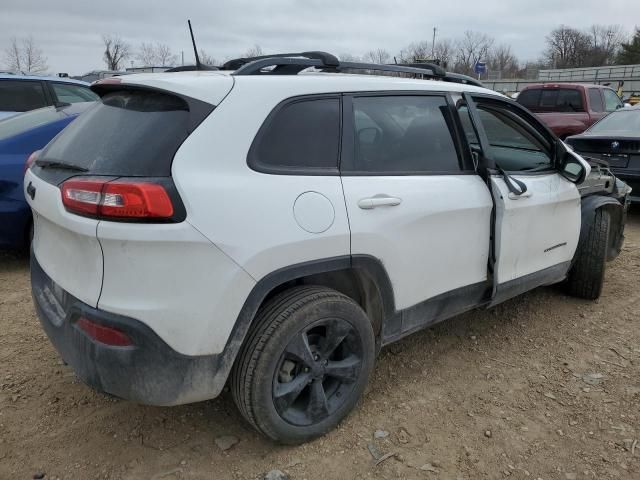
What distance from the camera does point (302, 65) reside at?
268 centimetres

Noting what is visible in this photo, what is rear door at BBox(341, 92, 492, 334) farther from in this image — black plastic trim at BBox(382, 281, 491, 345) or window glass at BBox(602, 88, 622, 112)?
window glass at BBox(602, 88, 622, 112)

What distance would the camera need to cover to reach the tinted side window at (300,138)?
2264 mm

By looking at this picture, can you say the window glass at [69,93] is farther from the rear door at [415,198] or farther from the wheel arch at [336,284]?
the wheel arch at [336,284]

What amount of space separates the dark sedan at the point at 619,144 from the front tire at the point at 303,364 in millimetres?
5388

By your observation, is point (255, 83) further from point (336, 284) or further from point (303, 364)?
point (303, 364)

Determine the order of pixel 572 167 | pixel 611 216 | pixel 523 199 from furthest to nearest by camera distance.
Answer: pixel 611 216
pixel 572 167
pixel 523 199

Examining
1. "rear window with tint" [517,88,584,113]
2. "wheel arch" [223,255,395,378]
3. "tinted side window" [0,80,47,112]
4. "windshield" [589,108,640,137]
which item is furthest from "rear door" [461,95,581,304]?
"rear window with tint" [517,88,584,113]

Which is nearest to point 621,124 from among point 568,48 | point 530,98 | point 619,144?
point 619,144

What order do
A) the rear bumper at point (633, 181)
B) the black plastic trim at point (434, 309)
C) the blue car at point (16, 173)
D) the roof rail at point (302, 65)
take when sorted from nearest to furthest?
the roof rail at point (302, 65), the black plastic trim at point (434, 309), the blue car at point (16, 173), the rear bumper at point (633, 181)

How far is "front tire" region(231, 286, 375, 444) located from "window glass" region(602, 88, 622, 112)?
10.4 metres

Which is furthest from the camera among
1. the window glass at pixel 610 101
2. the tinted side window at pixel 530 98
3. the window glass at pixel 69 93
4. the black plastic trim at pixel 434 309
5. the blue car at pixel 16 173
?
the tinted side window at pixel 530 98

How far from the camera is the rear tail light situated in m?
1.95

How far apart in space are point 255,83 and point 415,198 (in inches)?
38.2

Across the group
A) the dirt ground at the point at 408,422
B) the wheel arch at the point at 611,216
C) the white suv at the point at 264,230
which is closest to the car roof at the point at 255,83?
the white suv at the point at 264,230
